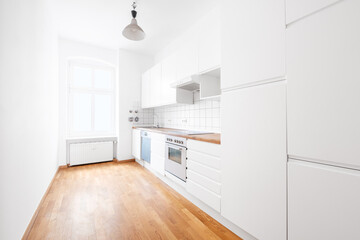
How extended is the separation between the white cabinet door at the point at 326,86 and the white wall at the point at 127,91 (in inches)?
140

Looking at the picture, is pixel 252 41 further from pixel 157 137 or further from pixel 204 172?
pixel 157 137

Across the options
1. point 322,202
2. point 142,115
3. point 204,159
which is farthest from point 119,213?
point 142,115

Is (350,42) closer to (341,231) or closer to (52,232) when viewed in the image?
(341,231)

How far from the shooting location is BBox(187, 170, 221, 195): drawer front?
1.57 meters

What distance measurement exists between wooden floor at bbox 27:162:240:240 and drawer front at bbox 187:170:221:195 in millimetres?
334

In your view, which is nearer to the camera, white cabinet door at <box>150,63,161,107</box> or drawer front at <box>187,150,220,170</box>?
drawer front at <box>187,150,220,170</box>

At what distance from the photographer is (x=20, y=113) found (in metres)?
1.30

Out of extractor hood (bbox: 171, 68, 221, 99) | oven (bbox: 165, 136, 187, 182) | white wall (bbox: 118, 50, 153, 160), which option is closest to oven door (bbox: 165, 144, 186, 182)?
oven (bbox: 165, 136, 187, 182)

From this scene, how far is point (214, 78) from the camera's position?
2.32 meters

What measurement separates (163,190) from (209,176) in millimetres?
1021

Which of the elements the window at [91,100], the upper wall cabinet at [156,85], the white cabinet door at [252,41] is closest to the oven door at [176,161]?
the white cabinet door at [252,41]

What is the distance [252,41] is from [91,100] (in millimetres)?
3816

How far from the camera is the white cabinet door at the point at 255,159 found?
3.51 ft

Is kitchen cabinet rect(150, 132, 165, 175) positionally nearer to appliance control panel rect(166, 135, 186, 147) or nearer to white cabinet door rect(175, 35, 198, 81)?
appliance control panel rect(166, 135, 186, 147)
